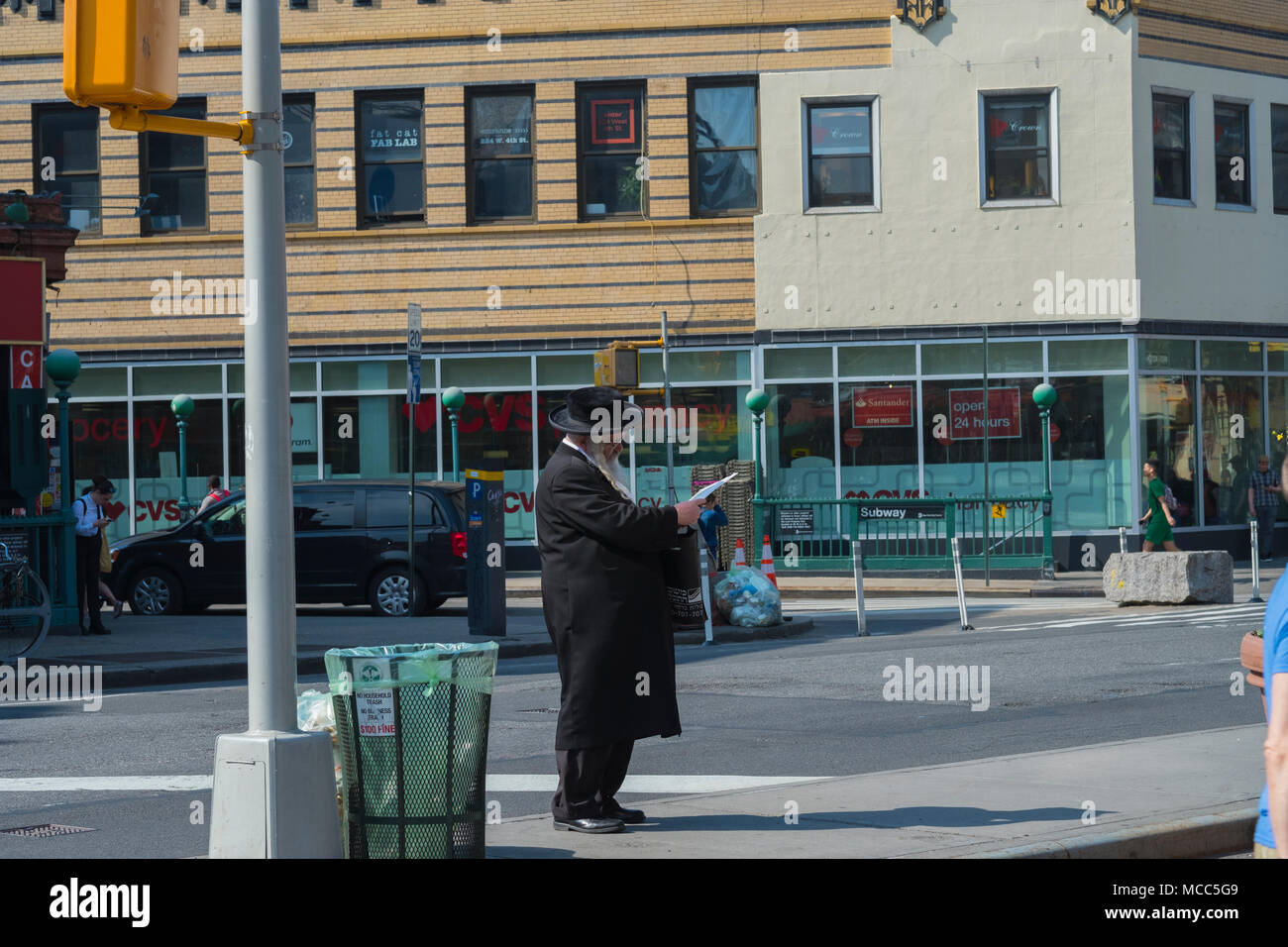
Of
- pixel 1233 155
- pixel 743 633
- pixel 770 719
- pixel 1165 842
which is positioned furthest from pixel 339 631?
pixel 1233 155

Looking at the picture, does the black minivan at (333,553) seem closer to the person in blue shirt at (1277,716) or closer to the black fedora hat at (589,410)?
the black fedora hat at (589,410)

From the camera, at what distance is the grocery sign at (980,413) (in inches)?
1029

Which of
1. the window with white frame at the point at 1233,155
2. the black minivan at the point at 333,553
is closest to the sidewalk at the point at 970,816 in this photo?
the black minivan at the point at 333,553

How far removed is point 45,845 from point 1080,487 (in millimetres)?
21130

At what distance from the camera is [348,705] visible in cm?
602

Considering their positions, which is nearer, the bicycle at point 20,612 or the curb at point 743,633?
the bicycle at point 20,612

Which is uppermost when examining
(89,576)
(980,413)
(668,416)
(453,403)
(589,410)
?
(453,403)

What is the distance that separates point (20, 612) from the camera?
14.5 m

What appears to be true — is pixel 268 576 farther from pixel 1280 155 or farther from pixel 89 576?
pixel 1280 155

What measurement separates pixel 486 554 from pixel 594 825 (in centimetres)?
978

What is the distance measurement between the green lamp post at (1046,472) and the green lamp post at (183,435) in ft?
41.7

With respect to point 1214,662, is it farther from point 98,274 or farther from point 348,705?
point 98,274

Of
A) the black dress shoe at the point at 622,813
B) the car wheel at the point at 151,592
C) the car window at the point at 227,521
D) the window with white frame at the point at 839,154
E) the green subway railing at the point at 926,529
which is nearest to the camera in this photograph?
the black dress shoe at the point at 622,813

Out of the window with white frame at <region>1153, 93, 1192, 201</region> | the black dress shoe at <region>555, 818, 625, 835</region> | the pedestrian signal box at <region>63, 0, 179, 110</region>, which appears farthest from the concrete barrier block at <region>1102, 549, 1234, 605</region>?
the pedestrian signal box at <region>63, 0, 179, 110</region>
